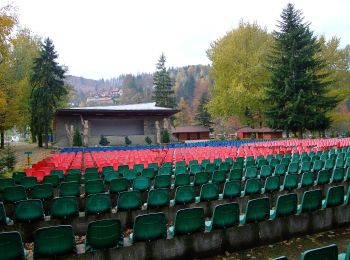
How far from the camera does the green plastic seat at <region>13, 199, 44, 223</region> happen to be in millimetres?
6301

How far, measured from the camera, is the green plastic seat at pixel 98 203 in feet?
22.2

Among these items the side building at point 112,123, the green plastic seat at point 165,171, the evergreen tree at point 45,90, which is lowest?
the green plastic seat at point 165,171

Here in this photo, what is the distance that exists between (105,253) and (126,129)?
35159 mm

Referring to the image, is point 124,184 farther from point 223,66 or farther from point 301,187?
point 223,66

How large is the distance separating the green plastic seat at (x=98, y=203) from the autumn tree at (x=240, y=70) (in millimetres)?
35956

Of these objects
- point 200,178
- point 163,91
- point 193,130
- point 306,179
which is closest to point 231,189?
point 200,178

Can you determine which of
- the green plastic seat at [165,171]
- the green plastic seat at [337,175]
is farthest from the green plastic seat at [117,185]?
the green plastic seat at [337,175]

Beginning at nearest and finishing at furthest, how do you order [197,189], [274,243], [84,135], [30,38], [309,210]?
[274,243], [309,210], [197,189], [84,135], [30,38]

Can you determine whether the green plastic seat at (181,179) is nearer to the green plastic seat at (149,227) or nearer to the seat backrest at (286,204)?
the seat backrest at (286,204)

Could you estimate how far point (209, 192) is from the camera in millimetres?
7574

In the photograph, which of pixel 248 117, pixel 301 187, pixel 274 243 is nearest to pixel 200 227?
pixel 274 243

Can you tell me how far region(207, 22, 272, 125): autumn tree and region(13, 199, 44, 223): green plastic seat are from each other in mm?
36714

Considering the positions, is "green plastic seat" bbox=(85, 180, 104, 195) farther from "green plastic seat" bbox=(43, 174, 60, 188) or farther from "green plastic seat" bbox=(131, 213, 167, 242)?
"green plastic seat" bbox=(131, 213, 167, 242)

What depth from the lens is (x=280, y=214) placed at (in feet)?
19.7
